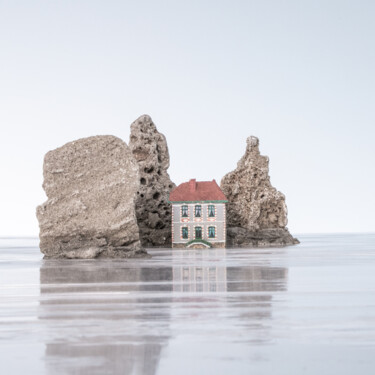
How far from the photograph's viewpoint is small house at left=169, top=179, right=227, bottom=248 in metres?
60.4

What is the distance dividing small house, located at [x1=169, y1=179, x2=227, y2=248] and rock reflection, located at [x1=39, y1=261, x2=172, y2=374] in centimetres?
4010

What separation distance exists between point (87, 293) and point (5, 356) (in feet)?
24.8

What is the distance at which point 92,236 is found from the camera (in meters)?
34.5

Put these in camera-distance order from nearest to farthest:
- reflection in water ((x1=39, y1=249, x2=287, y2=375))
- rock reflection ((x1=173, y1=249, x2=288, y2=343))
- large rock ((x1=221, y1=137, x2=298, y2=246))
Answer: reflection in water ((x1=39, y1=249, x2=287, y2=375)) < rock reflection ((x1=173, y1=249, x2=288, y2=343)) < large rock ((x1=221, y1=137, x2=298, y2=246))

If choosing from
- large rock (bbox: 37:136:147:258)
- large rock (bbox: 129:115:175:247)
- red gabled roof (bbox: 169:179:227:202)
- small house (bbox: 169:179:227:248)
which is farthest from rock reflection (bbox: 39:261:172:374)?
large rock (bbox: 129:115:175:247)

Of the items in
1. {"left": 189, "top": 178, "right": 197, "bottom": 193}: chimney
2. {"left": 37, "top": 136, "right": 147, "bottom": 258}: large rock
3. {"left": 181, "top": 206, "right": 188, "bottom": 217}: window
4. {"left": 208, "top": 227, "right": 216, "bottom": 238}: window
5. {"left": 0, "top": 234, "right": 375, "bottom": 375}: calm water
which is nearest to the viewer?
{"left": 0, "top": 234, "right": 375, "bottom": 375}: calm water

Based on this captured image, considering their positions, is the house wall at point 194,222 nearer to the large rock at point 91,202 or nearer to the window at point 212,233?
the window at point 212,233

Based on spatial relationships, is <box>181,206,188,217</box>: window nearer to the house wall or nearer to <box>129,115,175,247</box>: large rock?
the house wall

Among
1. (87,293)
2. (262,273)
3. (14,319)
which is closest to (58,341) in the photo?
(14,319)

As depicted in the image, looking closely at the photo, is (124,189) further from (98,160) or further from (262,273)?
(262,273)

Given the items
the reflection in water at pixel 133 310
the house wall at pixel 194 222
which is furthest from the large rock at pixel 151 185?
the reflection in water at pixel 133 310

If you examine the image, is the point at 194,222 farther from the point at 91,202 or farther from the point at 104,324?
the point at 104,324

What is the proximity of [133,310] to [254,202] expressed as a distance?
192 feet

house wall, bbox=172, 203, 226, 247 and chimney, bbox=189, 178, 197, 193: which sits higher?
chimney, bbox=189, 178, 197, 193
